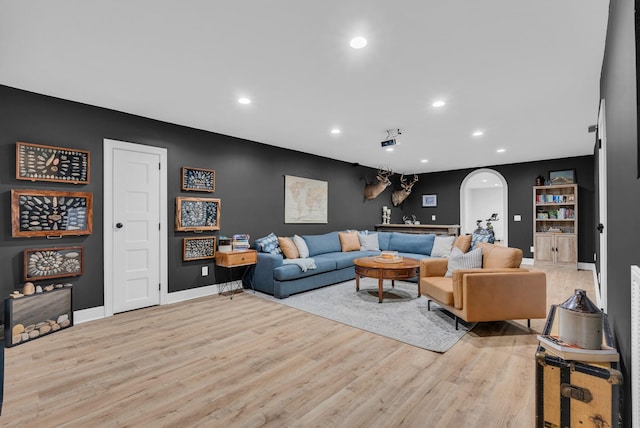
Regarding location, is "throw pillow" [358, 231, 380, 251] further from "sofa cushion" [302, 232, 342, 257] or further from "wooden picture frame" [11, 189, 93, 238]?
"wooden picture frame" [11, 189, 93, 238]

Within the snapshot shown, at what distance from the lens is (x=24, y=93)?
321cm

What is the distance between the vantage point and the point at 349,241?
21.1 feet

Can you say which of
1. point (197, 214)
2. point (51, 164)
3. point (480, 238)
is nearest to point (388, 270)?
point (480, 238)

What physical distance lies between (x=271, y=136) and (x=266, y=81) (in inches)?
80.8

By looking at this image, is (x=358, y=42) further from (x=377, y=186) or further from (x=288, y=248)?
(x=377, y=186)

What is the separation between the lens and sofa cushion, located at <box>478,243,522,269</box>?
334cm

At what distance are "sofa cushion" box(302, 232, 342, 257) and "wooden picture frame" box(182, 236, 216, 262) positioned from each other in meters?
1.70

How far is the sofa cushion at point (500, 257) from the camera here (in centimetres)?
334

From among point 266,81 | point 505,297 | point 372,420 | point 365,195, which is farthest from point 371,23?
point 365,195

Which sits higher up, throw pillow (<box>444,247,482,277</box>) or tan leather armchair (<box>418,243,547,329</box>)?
throw pillow (<box>444,247,482,277</box>)

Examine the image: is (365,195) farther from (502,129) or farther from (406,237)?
(502,129)

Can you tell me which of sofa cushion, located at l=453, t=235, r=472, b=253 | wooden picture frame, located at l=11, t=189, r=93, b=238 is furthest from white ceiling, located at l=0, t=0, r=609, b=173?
sofa cushion, located at l=453, t=235, r=472, b=253

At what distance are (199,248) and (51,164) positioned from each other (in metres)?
A: 1.96

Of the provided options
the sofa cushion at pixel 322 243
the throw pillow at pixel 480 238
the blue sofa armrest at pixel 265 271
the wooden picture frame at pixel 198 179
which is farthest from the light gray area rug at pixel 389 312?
the wooden picture frame at pixel 198 179
